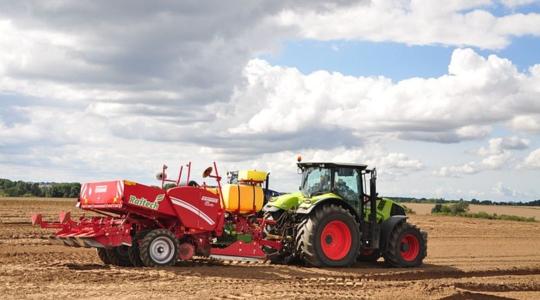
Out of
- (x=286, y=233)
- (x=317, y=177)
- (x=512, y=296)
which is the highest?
(x=317, y=177)

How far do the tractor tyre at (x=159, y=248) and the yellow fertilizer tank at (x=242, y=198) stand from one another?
1730 mm

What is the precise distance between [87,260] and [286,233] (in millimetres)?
3897

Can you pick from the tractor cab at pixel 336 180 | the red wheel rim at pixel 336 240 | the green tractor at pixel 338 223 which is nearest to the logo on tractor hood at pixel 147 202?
the green tractor at pixel 338 223

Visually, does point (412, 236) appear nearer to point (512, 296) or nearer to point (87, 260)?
point (512, 296)

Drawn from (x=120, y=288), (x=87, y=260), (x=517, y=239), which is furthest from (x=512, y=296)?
(x=517, y=239)

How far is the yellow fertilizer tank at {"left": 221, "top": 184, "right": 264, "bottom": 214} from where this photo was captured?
13.8m

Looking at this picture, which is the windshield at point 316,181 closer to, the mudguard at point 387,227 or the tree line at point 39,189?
the mudguard at point 387,227

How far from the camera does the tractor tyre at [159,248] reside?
39.7 ft

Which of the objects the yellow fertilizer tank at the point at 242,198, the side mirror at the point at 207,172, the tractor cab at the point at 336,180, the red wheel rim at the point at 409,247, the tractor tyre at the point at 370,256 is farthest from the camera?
the tractor tyre at the point at 370,256

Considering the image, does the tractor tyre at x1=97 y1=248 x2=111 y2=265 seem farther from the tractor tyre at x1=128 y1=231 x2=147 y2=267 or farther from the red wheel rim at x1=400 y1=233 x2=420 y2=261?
the red wheel rim at x1=400 y1=233 x2=420 y2=261

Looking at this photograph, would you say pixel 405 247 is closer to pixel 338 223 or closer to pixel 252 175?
pixel 338 223

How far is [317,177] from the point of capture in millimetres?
14438

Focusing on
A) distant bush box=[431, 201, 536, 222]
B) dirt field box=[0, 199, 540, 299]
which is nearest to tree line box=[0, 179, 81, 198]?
distant bush box=[431, 201, 536, 222]

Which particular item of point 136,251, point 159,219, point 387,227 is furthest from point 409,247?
point 136,251
